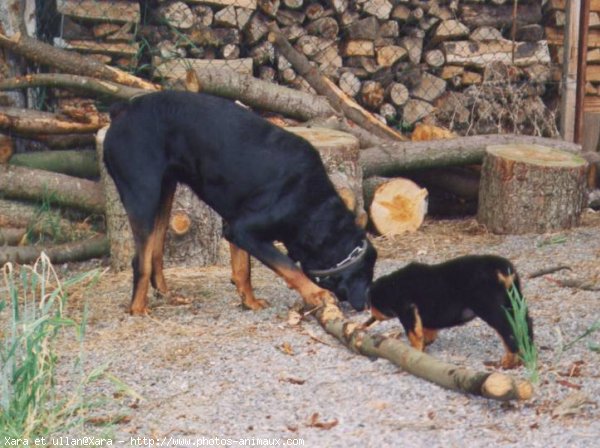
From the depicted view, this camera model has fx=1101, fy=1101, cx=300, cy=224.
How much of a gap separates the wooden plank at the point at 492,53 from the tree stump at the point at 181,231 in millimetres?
3282

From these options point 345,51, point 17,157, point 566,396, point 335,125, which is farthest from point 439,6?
point 566,396

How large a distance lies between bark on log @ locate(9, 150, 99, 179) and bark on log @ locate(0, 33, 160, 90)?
0.58 meters

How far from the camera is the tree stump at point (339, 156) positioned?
24.0ft

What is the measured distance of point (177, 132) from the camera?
19.1ft

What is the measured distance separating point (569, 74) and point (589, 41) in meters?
0.44

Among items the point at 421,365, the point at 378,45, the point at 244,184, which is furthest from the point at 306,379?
the point at 378,45

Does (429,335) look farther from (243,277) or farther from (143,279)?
(143,279)

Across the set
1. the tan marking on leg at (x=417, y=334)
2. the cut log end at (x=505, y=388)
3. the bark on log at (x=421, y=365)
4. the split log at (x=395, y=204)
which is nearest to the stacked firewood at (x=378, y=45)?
the split log at (x=395, y=204)

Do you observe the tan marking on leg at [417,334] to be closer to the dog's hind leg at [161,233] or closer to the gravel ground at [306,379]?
the gravel ground at [306,379]

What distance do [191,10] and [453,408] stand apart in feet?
17.0

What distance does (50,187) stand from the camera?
7.85 m

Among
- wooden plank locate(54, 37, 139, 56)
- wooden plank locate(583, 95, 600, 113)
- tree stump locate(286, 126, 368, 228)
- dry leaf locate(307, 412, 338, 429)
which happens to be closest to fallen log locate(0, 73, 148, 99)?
wooden plank locate(54, 37, 139, 56)

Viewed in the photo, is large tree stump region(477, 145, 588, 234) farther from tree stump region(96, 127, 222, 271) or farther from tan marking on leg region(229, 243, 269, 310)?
tan marking on leg region(229, 243, 269, 310)

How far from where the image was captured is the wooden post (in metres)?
9.23
